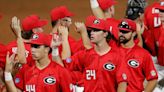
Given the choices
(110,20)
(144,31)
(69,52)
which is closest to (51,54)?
(69,52)

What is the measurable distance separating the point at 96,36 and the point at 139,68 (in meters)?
0.76

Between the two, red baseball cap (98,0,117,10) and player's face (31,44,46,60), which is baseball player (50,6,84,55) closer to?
red baseball cap (98,0,117,10)

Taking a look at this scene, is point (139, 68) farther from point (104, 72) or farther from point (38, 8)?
point (38, 8)

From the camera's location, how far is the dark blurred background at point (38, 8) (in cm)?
1460

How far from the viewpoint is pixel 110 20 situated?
9781mm

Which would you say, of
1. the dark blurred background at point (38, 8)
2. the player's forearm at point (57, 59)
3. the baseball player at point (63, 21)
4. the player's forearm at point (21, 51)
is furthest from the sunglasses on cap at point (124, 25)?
the dark blurred background at point (38, 8)

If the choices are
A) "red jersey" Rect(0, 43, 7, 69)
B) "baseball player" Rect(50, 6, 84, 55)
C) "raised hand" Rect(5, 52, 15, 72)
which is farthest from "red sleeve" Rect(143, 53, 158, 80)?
"red jersey" Rect(0, 43, 7, 69)

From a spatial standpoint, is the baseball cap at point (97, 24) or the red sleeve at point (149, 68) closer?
the baseball cap at point (97, 24)

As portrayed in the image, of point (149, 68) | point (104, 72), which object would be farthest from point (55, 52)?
point (149, 68)

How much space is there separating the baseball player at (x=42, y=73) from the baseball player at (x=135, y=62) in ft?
3.13

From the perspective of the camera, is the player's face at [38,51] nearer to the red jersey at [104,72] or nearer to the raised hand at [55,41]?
the raised hand at [55,41]

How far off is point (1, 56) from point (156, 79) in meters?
2.19

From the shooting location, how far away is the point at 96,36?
891 cm

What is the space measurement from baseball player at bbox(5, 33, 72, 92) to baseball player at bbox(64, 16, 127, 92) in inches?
14.3
